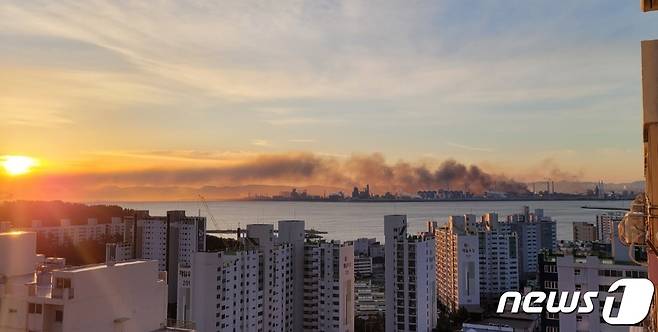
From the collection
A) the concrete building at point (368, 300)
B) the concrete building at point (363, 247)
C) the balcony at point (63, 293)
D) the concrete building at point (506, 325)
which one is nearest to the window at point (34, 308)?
the balcony at point (63, 293)

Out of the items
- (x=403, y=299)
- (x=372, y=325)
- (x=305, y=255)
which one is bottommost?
(x=372, y=325)

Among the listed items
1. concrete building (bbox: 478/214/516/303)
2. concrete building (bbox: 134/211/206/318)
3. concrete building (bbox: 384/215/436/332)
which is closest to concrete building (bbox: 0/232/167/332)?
concrete building (bbox: 384/215/436/332)

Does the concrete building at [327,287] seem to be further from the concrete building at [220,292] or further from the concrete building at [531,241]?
the concrete building at [531,241]

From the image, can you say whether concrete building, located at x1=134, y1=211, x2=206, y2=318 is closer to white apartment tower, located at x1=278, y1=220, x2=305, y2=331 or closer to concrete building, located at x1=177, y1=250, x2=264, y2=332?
white apartment tower, located at x1=278, y1=220, x2=305, y2=331

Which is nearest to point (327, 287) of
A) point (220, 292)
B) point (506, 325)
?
point (220, 292)

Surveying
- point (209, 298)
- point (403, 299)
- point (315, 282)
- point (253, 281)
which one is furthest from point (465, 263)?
point (209, 298)

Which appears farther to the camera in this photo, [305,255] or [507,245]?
[507,245]

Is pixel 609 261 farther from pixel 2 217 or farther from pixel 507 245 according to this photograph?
pixel 2 217

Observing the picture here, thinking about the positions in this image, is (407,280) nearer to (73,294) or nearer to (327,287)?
(327,287)
